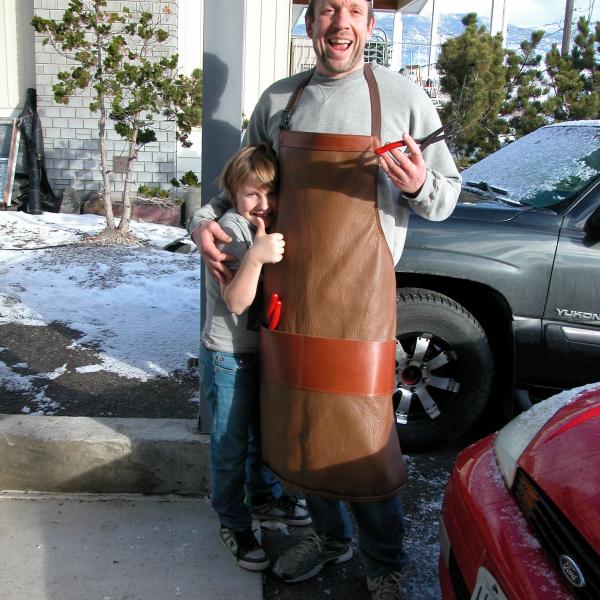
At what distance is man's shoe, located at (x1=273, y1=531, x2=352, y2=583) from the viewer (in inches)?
95.3

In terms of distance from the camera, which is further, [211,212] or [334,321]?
[211,212]

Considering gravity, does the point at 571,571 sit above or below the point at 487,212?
below

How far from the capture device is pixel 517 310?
329 centimetres

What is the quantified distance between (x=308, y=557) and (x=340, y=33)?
5.83 ft

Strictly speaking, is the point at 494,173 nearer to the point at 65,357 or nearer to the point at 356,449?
the point at 356,449

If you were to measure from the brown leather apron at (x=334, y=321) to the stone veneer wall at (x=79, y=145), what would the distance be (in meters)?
8.15

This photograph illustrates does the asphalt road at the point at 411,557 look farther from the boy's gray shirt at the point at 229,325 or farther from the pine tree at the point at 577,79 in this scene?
the pine tree at the point at 577,79

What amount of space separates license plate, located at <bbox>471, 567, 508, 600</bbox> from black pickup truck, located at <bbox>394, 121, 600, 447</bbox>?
1.69 metres

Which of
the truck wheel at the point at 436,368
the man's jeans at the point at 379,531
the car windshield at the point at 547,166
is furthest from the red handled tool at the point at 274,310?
the car windshield at the point at 547,166

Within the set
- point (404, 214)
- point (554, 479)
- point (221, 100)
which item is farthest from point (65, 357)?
point (554, 479)

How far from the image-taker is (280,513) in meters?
2.76

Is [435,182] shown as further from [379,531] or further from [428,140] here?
[379,531]

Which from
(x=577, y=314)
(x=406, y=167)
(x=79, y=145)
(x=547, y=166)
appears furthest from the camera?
(x=79, y=145)

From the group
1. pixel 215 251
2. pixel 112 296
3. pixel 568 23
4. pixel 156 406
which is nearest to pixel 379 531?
pixel 215 251
